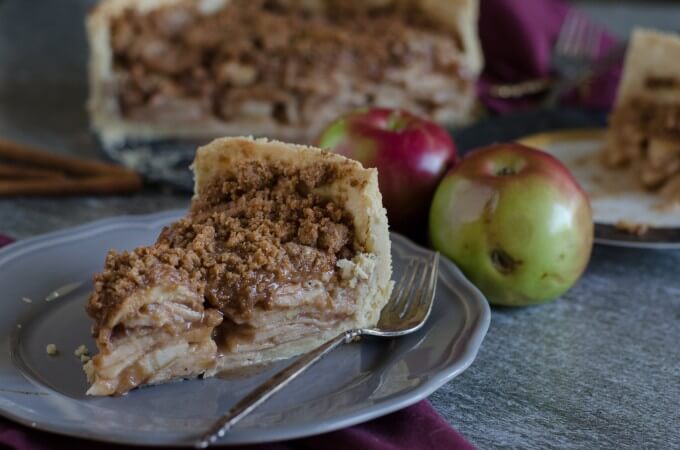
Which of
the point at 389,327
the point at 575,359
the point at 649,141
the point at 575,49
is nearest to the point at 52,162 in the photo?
the point at 389,327

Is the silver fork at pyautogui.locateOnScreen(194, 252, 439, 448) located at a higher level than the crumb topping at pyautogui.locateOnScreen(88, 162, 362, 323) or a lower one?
lower

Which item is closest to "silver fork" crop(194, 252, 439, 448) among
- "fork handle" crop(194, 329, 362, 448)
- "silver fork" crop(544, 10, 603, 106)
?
"fork handle" crop(194, 329, 362, 448)

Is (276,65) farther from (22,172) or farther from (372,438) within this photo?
(372,438)

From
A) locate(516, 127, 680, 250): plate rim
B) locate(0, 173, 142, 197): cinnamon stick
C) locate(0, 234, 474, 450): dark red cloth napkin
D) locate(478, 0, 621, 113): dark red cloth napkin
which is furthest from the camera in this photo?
locate(478, 0, 621, 113): dark red cloth napkin

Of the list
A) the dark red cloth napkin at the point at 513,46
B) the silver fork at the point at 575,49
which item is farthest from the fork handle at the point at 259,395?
the silver fork at the point at 575,49

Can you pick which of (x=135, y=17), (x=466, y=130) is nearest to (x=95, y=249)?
(x=466, y=130)

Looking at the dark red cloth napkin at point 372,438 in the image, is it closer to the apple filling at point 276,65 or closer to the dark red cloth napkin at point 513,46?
the apple filling at point 276,65

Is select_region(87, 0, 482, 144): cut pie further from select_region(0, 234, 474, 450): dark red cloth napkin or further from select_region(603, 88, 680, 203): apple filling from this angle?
select_region(0, 234, 474, 450): dark red cloth napkin
